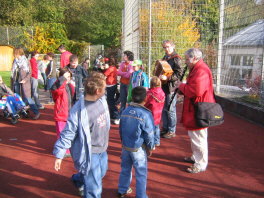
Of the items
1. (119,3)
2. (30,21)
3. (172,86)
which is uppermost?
(119,3)

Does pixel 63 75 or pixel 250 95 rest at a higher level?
pixel 63 75

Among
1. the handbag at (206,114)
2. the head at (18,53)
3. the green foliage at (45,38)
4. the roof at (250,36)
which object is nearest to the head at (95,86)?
the handbag at (206,114)

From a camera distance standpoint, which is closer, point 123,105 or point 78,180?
point 78,180

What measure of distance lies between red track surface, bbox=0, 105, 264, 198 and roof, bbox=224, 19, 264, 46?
7.87 feet

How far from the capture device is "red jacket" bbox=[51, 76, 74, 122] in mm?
4719

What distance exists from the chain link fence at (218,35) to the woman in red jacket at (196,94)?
375cm

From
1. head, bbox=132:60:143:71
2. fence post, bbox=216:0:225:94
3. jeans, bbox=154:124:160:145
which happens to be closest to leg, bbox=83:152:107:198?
jeans, bbox=154:124:160:145

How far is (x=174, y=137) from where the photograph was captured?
241 inches

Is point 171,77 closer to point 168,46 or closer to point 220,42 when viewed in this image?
point 168,46

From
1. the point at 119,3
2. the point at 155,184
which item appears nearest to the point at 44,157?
the point at 155,184

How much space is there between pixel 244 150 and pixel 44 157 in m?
3.66

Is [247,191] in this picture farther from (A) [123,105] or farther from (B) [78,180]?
(A) [123,105]

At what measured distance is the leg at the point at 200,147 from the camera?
419cm

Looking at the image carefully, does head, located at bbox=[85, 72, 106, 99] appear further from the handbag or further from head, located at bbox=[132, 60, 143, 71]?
head, located at bbox=[132, 60, 143, 71]
